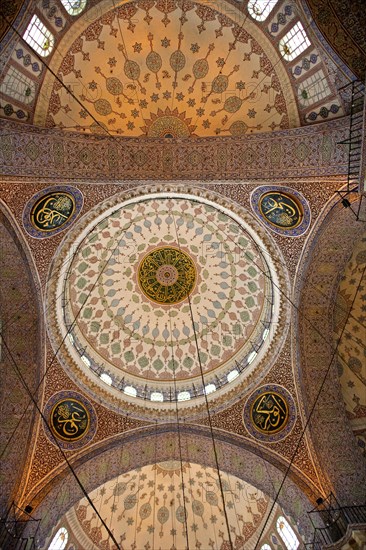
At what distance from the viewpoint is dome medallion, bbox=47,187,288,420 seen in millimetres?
9758

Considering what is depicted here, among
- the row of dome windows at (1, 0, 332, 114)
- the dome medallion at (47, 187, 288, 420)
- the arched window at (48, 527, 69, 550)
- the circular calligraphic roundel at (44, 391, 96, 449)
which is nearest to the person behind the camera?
the row of dome windows at (1, 0, 332, 114)

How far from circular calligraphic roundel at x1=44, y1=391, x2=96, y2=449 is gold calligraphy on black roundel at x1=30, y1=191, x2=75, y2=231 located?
3937 millimetres

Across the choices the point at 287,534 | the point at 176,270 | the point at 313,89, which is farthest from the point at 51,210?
the point at 287,534

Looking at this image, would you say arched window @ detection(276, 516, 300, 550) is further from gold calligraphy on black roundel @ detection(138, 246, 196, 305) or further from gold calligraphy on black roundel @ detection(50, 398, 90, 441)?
gold calligraphy on black roundel @ detection(138, 246, 196, 305)

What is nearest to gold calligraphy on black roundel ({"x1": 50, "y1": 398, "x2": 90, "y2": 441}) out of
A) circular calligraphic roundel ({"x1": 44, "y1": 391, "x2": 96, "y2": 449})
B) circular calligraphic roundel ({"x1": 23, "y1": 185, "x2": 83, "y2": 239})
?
circular calligraphic roundel ({"x1": 44, "y1": 391, "x2": 96, "y2": 449})

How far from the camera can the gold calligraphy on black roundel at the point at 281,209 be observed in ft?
26.2

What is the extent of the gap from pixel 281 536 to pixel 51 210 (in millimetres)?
9830

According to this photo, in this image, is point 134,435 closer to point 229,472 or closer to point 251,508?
point 229,472

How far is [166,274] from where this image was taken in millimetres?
11164

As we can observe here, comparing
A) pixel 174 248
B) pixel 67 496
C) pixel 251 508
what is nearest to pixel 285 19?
pixel 174 248

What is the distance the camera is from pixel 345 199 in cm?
728

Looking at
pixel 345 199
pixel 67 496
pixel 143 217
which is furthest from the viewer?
pixel 143 217

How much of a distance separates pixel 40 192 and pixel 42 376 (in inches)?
164

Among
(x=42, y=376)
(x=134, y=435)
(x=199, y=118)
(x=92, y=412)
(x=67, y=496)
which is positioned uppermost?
(x=199, y=118)
